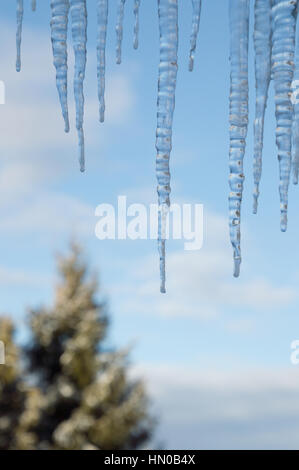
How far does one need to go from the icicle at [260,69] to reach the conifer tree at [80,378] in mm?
10462

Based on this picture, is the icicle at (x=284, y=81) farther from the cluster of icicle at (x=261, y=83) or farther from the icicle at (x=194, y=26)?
the icicle at (x=194, y=26)

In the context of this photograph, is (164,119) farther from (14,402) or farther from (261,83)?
Answer: (14,402)

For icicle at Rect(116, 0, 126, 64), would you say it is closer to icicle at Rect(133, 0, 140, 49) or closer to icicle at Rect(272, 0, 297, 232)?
icicle at Rect(133, 0, 140, 49)

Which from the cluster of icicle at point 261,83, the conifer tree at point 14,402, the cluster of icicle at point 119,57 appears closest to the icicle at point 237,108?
the cluster of icicle at point 261,83

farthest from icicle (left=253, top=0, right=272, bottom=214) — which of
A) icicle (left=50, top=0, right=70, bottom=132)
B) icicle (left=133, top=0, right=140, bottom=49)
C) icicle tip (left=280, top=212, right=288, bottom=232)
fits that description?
icicle (left=50, top=0, right=70, bottom=132)

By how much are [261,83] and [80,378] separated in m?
10.9

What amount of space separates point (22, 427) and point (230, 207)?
11.2 m

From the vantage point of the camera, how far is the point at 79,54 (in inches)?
71.0

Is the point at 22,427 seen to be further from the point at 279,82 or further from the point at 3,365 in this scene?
the point at 279,82

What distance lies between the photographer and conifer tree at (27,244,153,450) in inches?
463

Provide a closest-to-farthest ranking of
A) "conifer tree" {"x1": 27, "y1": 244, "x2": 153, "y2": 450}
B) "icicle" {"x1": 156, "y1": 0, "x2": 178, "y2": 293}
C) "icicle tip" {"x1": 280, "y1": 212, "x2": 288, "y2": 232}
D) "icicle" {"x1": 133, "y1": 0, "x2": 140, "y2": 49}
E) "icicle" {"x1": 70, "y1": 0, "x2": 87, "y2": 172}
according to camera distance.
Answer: "icicle tip" {"x1": 280, "y1": 212, "x2": 288, "y2": 232} < "icicle" {"x1": 156, "y1": 0, "x2": 178, "y2": 293} < "icicle" {"x1": 70, "y1": 0, "x2": 87, "y2": 172} < "icicle" {"x1": 133, "y1": 0, "x2": 140, "y2": 49} < "conifer tree" {"x1": 27, "y1": 244, "x2": 153, "y2": 450}

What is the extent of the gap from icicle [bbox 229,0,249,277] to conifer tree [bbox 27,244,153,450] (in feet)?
34.5
